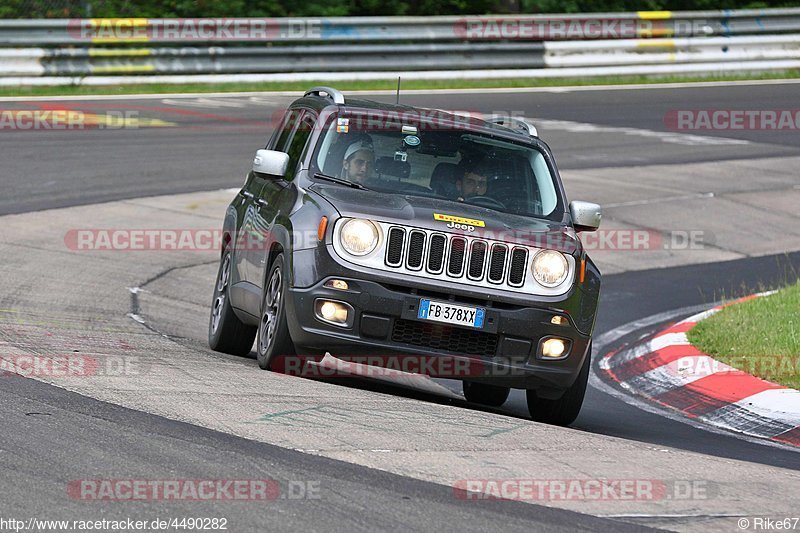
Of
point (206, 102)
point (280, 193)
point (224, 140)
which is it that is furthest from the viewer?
point (206, 102)

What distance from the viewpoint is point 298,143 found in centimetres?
952

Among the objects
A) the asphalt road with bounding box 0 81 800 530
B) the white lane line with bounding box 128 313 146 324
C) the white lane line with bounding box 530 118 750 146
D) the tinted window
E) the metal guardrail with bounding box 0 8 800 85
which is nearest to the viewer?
the asphalt road with bounding box 0 81 800 530

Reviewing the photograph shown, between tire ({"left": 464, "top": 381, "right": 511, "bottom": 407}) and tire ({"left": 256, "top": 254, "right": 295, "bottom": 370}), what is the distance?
5.38 ft

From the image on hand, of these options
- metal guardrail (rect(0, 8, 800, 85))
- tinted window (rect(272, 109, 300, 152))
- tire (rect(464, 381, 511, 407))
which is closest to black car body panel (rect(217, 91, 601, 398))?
tire (rect(464, 381, 511, 407))

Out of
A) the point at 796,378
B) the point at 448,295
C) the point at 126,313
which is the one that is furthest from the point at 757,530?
the point at 126,313

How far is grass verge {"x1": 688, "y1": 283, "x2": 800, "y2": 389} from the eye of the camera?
9648 millimetres

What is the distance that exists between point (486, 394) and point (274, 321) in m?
1.85

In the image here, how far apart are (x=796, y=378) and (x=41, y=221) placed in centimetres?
799

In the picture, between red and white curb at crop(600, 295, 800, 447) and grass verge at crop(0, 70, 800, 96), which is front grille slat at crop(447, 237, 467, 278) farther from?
grass verge at crop(0, 70, 800, 96)

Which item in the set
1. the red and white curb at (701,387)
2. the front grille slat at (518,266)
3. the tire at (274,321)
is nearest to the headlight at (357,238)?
the tire at (274,321)

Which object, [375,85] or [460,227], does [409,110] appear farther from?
[375,85]

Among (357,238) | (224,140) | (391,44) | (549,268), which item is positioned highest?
(391,44)

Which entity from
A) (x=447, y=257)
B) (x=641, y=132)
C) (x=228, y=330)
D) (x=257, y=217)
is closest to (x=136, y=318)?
(x=228, y=330)

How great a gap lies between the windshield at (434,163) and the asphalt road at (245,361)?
1518 millimetres
